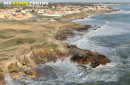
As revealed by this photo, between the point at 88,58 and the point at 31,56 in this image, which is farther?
the point at 88,58

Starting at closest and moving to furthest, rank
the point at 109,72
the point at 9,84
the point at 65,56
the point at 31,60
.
Result: 1. the point at 9,84
2. the point at 109,72
3. the point at 31,60
4. the point at 65,56

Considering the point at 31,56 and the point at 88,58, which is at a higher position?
the point at 31,56

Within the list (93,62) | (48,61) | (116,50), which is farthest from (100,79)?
(116,50)

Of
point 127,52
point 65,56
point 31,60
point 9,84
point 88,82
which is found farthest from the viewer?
point 127,52

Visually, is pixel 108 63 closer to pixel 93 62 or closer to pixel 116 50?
pixel 93 62

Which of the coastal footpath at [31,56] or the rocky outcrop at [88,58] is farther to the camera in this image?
the rocky outcrop at [88,58]

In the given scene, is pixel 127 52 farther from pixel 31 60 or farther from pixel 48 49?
pixel 31 60

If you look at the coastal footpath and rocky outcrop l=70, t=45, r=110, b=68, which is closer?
the coastal footpath

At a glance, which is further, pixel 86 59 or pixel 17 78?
pixel 86 59

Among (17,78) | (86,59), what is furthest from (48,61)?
(17,78)
